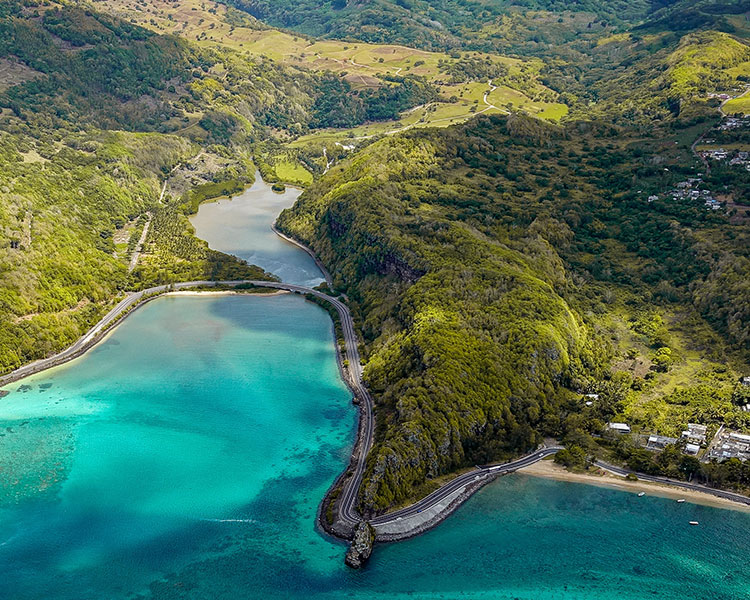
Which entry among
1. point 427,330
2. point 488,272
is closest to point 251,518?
point 427,330

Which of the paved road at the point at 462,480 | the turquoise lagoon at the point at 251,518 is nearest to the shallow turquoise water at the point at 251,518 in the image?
the turquoise lagoon at the point at 251,518

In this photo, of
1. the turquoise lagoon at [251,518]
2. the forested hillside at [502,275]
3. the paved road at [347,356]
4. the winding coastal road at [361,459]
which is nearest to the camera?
the turquoise lagoon at [251,518]

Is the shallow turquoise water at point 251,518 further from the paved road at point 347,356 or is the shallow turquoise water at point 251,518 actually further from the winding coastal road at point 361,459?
the paved road at point 347,356

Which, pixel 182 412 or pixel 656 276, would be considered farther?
pixel 656 276

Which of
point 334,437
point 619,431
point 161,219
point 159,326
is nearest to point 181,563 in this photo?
point 334,437

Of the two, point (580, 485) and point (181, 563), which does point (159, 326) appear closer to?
point (181, 563)

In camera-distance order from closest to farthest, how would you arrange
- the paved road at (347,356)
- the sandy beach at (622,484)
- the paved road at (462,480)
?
the paved road at (462,480) → the sandy beach at (622,484) → the paved road at (347,356)
